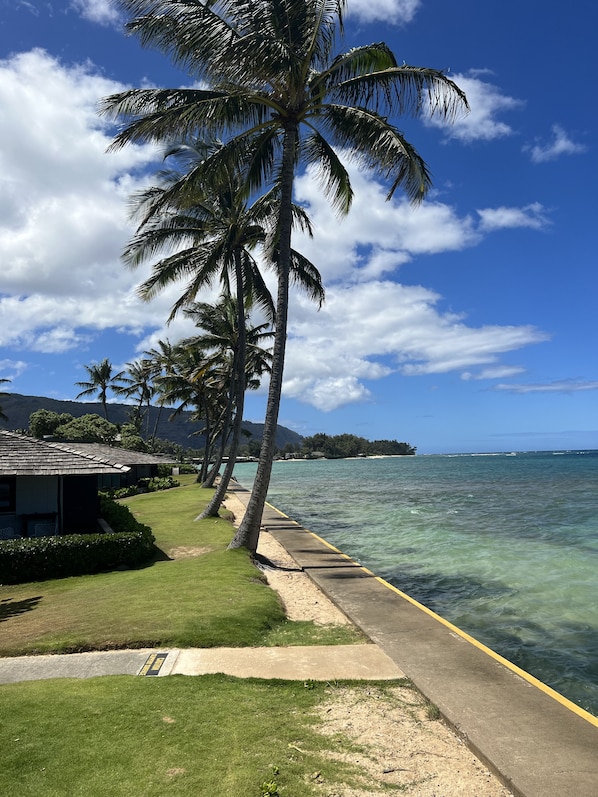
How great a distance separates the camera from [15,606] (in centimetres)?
988

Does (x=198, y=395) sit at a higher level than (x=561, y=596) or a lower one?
higher

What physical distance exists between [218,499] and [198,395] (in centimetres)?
1916

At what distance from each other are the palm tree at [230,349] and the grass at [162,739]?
12.7 m

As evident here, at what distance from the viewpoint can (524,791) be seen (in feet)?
13.5

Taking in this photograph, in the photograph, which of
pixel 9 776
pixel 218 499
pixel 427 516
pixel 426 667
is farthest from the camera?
pixel 427 516

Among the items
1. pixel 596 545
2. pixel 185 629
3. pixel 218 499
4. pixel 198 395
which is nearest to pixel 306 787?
pixel 185 629

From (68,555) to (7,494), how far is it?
12.0 feet

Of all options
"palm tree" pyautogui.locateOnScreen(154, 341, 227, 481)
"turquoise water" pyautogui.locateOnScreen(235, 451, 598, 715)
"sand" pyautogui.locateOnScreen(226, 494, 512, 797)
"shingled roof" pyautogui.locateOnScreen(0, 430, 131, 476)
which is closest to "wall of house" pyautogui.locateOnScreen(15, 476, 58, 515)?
"shingled roof" pyautogui.locateOnScreen(0, 430, 131, 476)

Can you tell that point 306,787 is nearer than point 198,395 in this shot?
Yes

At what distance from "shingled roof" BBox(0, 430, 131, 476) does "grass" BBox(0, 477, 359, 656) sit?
2.90 metres

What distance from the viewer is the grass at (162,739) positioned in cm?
405

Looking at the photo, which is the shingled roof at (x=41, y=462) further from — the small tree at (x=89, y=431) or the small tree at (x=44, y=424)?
the small tree at (x=44, y=424)

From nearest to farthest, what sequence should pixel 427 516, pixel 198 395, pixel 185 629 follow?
pixel 185 629
pixel 427 516
pixel 198 395

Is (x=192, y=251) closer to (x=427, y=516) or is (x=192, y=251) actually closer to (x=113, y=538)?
(x=113, y=538)
